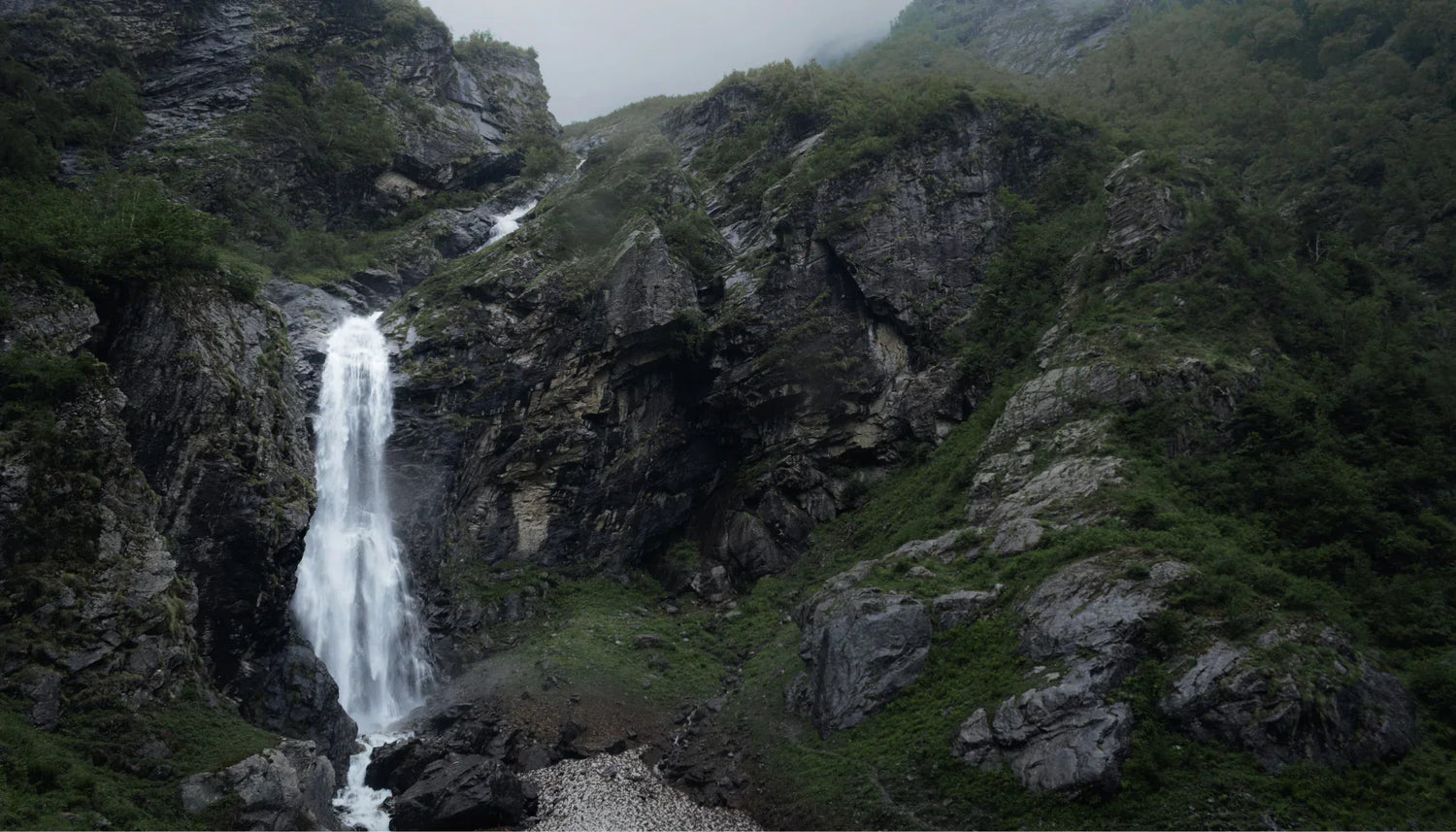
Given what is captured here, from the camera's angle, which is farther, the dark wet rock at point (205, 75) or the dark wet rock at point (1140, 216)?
the dark wet rock at point (205, 75)

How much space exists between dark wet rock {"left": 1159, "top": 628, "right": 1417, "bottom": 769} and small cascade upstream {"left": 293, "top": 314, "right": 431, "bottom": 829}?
23.3 metres

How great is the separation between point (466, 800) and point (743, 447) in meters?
22.0

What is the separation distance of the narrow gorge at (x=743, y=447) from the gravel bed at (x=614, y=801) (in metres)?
0.15

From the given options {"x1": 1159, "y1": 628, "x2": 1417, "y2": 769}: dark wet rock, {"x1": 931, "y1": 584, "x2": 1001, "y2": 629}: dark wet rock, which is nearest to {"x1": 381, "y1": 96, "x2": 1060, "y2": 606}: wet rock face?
{"x1": 931, "y1": 584, "x2": 1001, "y2": 629}: dark wet rock

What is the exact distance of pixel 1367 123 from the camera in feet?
114

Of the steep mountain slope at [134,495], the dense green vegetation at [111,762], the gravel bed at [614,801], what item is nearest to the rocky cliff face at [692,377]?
the steep mountain slope at [134,495]

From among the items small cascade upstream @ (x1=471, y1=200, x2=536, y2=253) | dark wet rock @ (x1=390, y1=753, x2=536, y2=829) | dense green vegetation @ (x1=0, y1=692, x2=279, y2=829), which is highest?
small cascade upstream @ (x1=471, y1=200, x2=536, y2=253)

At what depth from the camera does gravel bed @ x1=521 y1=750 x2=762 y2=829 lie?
66.4 ft

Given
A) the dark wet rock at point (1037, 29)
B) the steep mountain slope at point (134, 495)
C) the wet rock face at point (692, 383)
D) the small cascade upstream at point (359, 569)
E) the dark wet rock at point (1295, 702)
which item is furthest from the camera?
the dark wet rock at point (1037, 29)

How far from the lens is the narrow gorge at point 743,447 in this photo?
17.2 m

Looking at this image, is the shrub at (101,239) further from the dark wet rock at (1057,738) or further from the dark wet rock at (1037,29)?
the dark wet rock at (1037,29)

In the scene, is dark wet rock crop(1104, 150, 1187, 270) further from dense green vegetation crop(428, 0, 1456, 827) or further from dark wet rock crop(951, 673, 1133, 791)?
dark wet rock crop(951, 673, 1133, 791)

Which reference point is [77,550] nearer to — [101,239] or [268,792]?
[268,792]

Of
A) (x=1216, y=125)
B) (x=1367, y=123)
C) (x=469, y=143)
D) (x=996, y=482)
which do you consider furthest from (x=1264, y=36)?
(x=469, y=143)
